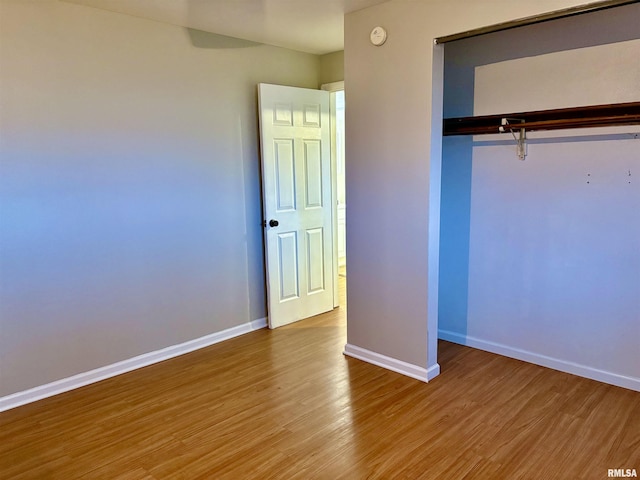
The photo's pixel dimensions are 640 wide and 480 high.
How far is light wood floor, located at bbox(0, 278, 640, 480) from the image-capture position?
2.20 metres

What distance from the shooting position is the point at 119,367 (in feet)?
10.6

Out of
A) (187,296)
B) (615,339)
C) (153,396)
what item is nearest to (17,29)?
(187,296)

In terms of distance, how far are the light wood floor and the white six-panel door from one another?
90 cm

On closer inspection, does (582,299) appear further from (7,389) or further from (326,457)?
(7,389)

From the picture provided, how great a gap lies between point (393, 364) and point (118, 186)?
2.20 meters

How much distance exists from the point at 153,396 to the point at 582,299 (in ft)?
9.06

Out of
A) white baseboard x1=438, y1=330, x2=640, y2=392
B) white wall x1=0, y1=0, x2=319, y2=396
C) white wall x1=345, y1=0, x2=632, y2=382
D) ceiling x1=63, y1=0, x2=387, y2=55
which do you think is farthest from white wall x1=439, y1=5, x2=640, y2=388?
white wall x1=0, y1=0, x2=319, y2=396

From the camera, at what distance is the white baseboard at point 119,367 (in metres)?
2.84

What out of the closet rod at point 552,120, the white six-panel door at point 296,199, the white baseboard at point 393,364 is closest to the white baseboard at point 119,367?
the white six-panel door at point 296,199

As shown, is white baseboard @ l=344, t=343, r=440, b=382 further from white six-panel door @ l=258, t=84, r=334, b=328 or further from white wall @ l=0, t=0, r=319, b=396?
white wall @ l=0, t=0, r=319, b=396

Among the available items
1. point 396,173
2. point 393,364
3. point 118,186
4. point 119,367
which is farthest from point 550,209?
point 119,367

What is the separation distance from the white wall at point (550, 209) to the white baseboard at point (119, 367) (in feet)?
5.85

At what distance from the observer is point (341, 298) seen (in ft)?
16.3

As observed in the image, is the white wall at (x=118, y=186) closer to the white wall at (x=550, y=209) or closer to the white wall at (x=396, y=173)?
the white wall at (x=396, y=173)
